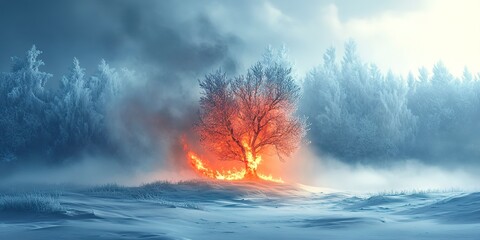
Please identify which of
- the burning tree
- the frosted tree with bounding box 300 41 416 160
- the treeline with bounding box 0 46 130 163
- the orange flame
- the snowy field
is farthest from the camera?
the treeline with bounding box 0 46 130 163

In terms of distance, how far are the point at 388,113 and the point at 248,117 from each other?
27517 millimetres

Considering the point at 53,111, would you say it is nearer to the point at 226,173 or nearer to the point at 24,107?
the point at 24,107

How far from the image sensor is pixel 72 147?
6500cm

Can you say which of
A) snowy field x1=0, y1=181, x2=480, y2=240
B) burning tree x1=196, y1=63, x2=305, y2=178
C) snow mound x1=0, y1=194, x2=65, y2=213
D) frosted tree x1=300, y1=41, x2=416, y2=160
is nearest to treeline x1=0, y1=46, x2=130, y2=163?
frosted tree x1=300, y1=41, x2=416, y2=160

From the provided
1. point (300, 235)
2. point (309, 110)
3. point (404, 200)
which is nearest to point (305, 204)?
point (404, 200)

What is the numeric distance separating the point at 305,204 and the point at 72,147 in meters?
47.0

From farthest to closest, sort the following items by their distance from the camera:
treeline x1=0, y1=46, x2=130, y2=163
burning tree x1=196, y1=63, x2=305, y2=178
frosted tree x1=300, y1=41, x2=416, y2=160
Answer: treeline x1=0, y1=46, x2=130, y2=163 < frosted tree x1=300, y1=41, x2=416, y2=160 < burning tree x1=196, y1=63, x2=305, y2=178

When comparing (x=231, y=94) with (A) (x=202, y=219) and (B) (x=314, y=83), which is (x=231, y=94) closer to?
(A) (x=202, y=219)

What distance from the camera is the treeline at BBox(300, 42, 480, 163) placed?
57.8m

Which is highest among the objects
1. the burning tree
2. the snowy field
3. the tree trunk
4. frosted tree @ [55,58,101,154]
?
frosted tree @ [55,58,101,154]

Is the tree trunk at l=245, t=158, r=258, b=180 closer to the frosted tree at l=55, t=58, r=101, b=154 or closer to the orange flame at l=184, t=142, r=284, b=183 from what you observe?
the orange flame at l=184, t=142, r=284, b=183

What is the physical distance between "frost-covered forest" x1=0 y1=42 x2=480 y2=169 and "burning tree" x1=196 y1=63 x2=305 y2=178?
2098 centimetres

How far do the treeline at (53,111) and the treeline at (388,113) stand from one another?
2545 centimetres

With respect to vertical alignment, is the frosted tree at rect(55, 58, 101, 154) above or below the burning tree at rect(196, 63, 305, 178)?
above
